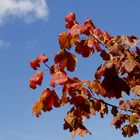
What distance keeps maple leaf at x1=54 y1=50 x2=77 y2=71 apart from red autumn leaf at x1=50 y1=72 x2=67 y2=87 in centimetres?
14

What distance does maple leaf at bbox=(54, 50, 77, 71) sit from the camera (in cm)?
576

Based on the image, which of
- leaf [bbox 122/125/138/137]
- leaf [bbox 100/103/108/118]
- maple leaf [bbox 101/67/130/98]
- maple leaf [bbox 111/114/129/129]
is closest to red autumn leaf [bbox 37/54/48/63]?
maple leaf [bbox 101/67/130/98]

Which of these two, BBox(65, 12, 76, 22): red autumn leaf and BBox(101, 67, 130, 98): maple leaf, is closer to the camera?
BBox(101, 67, 130, 98): maple leaf

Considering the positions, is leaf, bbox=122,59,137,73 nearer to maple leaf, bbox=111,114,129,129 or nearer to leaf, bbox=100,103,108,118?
leaf, bbox=100,103,108,118

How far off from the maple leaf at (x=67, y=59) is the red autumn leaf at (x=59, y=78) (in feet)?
0.47

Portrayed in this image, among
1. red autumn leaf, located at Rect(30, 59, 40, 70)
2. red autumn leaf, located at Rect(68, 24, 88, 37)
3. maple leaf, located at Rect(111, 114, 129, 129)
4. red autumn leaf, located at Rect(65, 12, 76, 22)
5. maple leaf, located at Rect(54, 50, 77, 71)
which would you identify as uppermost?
red autumn leaf, located at Rect(65, 12, 76, 22)

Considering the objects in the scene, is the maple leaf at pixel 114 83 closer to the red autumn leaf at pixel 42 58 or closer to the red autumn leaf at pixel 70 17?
the red autumn leaf at pixel 42 58

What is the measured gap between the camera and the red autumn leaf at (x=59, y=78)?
5.72m

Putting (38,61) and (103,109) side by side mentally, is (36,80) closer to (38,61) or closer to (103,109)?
(38,61)

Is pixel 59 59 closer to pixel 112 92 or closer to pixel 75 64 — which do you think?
pixel 75 64

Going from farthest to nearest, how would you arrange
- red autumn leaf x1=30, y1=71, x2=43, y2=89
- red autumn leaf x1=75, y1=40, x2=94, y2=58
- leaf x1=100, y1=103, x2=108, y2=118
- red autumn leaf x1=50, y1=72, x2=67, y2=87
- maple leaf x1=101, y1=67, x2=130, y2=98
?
leaf x1=100, y1=103, x2=108, y2=118 → red autumn leaf x1=75, y1=40, x2=94, y2=58 → red autumn leaf x1=30, y1=71, x2=43, y2=89 → red autumn leaf x1=50, y1=72, x2=67, y2=87 → maple leaf x1=101, y1=67, x2=130, y2=98

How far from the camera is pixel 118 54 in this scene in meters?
5.34

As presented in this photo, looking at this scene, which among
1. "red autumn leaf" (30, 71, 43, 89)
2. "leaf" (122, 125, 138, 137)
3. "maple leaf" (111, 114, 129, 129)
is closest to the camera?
"red autumn leaf" (30, 71, 43, 89)

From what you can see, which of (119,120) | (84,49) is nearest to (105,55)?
(84,49)
